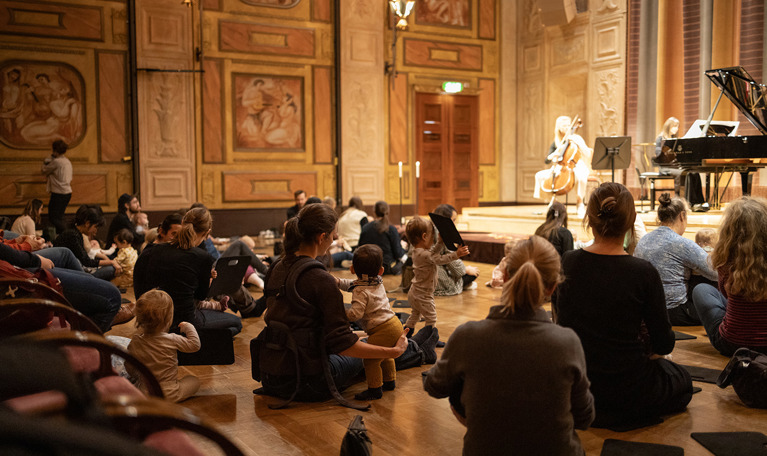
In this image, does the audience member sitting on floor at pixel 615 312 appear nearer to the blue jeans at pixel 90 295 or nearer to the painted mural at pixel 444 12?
the blue jeans at pixel 90 295

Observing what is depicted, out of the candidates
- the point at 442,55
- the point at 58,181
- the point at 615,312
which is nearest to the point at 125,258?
the point at 58,181

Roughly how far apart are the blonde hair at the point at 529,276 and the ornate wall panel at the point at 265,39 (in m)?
10.5

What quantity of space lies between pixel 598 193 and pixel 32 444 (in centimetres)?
257

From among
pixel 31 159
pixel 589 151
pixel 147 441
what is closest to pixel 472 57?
pixel 589 151

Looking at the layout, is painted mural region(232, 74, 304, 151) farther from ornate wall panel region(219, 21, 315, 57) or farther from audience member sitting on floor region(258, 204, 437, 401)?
audience member sitting on floor region(258, 204, 437, 401)

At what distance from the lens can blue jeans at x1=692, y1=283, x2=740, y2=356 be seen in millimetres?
4000

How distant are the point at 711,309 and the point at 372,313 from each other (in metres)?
2.07

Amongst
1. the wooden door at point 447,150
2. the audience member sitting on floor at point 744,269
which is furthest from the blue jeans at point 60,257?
the wooden door at point 447,150

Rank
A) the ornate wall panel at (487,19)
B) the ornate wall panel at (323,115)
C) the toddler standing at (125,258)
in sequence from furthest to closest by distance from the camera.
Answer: the ornate wall panel at (487,19) < the ornate wall panel at (323,115) < the toddler standing at (125,258)

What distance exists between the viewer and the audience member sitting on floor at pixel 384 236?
7.58 meters

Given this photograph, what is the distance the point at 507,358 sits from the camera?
1.92 m

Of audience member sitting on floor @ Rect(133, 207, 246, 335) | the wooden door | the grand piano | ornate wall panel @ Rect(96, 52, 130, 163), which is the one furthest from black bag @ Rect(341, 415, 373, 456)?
the wooden door

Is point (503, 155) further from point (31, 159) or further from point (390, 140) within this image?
point (31, 159)

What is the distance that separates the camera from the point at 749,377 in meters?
3.31
